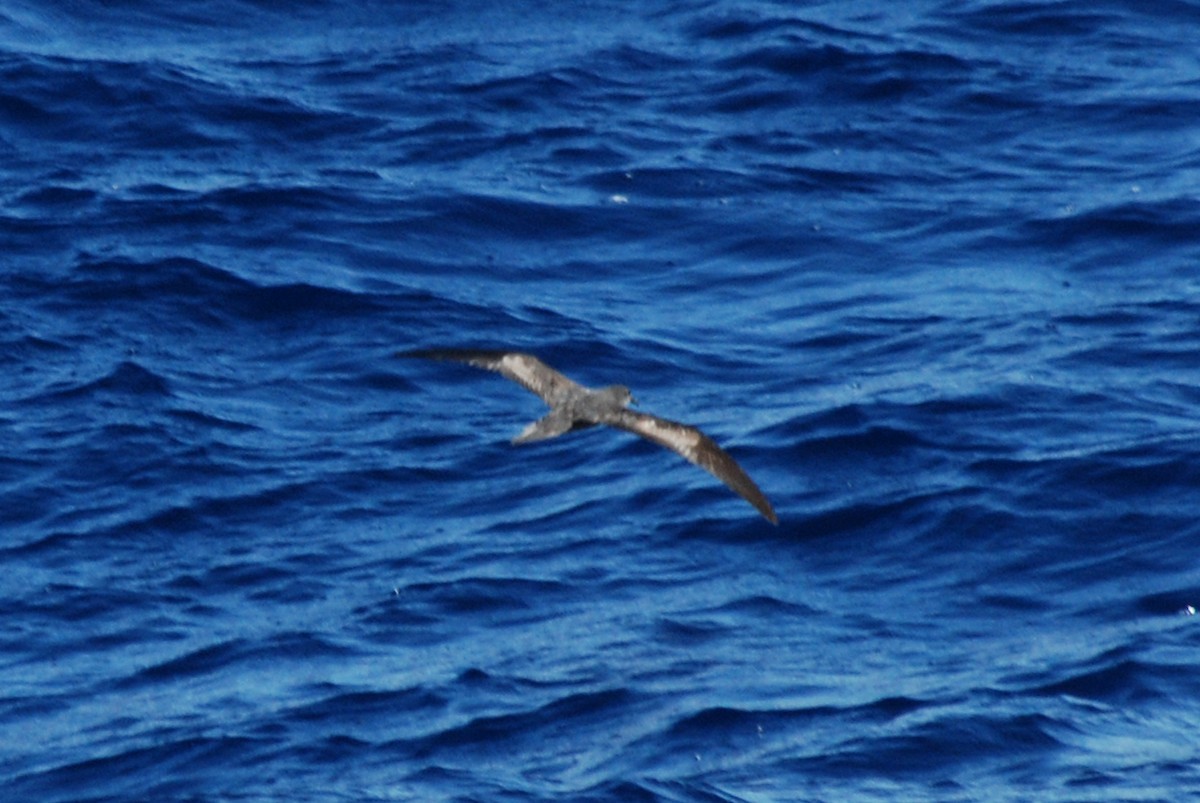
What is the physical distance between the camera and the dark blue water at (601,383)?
1241 cm

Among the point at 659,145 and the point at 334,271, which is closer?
the point at 334,271

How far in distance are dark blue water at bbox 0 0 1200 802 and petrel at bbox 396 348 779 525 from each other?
6.07 ft

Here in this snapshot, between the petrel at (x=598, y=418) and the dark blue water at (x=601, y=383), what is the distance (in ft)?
6.07

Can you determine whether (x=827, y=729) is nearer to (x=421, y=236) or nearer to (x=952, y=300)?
(x=952, y=300)

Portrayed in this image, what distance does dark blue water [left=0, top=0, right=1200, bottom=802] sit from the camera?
12406mm

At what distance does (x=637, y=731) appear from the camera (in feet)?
40.4

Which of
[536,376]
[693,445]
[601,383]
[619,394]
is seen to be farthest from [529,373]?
[601,383]

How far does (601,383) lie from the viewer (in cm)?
1545

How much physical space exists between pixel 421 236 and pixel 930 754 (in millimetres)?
6864

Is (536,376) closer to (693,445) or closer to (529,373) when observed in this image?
(529,373)

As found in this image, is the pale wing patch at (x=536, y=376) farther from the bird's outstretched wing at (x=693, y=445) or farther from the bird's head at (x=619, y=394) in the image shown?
the bird's outstretched wing at (x=693, y=445)

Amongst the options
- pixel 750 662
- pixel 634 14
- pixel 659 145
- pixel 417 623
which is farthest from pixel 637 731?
pixel 634 14

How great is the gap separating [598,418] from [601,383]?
443cm

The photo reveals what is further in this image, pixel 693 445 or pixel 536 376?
pixel 536 376
